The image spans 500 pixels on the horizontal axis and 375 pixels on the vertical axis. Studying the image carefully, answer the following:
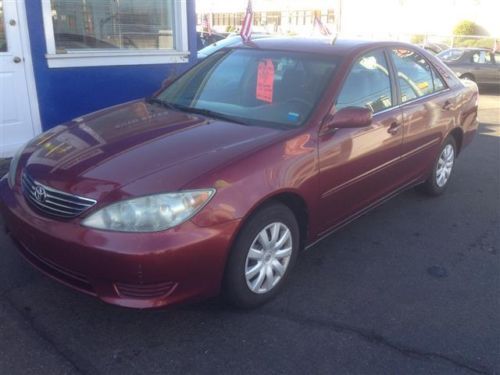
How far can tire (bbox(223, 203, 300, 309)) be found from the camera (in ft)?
9.31

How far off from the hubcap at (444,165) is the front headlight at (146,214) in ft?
10.9

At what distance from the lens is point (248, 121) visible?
Answer: 11.1 ft

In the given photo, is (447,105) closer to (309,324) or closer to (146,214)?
(309,324)

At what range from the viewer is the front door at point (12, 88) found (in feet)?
17.8

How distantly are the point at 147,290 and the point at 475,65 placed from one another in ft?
46.8

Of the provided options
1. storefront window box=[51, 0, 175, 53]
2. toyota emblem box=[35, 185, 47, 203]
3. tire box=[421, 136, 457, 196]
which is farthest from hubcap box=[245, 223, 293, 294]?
storefront window box=[51, 0, 175, 53]

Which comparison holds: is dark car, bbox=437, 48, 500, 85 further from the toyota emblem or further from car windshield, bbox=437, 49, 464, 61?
the toyota emblem

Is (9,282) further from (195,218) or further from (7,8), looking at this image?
(7,8)

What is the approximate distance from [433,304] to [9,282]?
2.75 metres

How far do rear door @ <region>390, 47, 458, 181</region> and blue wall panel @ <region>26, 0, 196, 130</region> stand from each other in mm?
3449

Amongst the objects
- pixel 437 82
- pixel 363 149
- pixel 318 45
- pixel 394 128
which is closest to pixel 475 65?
pixel 437 82

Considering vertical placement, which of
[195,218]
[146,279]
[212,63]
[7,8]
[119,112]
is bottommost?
[146,279]

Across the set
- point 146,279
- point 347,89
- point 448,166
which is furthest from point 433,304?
point 448,166

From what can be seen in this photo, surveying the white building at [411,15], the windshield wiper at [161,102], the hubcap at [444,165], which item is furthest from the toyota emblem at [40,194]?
the white building at [411,15]
